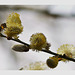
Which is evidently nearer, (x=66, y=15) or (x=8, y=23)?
(x=8, y=23)

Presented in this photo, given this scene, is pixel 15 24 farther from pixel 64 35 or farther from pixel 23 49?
pixel 64 35

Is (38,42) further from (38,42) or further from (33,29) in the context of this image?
(33,29)

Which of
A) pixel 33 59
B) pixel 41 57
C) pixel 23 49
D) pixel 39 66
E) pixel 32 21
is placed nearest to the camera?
pixel 23 49

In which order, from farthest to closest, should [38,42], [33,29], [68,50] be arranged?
[33,29] → [68,50] → [38,42]

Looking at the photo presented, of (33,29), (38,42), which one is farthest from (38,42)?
(33,29)

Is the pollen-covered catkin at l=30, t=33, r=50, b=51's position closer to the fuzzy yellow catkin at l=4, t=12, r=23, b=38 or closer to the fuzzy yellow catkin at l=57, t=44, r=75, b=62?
the fuzzy yellow catkin at l=4, t=12, r=23, b=38

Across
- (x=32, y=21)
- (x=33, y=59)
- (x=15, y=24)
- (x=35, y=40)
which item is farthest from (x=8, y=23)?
(x=32, y=21)

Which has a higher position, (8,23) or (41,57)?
(8,23)

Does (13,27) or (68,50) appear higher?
(13,27)
